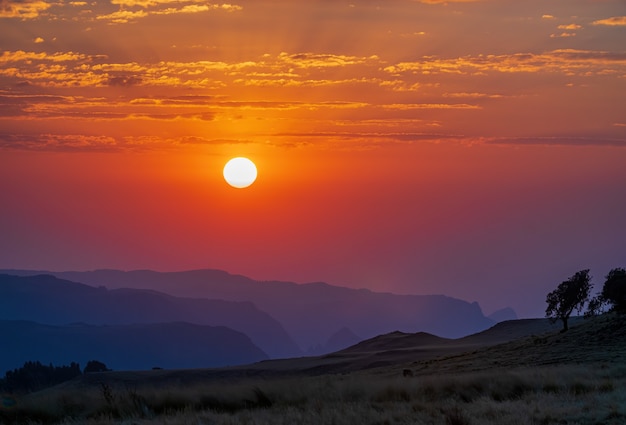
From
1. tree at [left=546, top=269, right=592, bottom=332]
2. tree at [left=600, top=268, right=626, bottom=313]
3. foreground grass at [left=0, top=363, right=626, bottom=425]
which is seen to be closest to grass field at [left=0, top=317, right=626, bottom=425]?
foreground grass at [left=0, top=363, right=626, bottom=425]

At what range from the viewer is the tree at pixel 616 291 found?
51188 millimetres

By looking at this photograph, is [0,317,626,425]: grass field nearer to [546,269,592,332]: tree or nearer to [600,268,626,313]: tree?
[600,268,626,313]: tree

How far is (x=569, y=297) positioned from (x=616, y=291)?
12110 mm

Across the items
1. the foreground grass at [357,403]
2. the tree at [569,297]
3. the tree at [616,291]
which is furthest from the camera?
the tree at [569,297]

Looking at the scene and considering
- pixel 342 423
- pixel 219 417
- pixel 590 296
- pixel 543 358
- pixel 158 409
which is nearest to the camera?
pixel 342 423

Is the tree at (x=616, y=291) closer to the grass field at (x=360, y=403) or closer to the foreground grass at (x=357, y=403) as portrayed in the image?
the grass field at (x=360, y=403)

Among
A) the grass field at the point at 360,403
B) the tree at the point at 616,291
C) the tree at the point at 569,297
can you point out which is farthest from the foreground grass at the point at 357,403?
the tree at the point at 569,297

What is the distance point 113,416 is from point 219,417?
2.94 meters

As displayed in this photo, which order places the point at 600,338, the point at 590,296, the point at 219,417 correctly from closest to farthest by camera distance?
the point at 219,417 → the point at 600,338 → the point at 590,296

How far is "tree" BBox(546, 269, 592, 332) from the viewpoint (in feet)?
208

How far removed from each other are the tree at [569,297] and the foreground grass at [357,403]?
131 feet

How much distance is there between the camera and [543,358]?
143ft

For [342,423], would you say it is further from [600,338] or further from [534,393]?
[600,338]

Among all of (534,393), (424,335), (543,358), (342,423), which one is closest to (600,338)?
(543,358)
